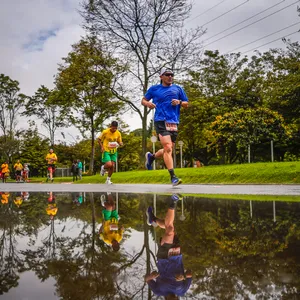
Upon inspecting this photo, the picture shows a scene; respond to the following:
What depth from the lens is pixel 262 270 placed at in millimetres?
1547

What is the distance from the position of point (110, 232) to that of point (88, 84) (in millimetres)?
27441

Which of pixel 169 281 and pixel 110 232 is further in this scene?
pixel 110 232

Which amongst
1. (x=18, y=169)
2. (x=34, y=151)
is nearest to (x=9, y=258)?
(x=18, y=169)

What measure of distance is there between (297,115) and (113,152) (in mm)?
23708

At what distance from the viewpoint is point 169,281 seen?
1416mm

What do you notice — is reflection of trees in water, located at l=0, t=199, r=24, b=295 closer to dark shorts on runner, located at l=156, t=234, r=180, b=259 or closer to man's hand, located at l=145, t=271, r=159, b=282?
man's hand, located at l=145, t=271, r=159, b=282

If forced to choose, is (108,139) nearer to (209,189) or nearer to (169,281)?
(209,189)

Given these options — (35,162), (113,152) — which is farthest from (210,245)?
(35,162)

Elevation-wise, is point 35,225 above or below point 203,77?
below

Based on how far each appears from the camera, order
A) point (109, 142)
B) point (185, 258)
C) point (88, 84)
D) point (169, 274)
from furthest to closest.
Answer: point (88, 84)
point (109, 142)
point (185, 258)
point (169, 274)

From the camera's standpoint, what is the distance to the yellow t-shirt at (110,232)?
2381 mm

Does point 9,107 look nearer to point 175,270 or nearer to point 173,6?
point 173,6

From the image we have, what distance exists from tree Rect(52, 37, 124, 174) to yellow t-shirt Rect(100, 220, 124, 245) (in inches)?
901

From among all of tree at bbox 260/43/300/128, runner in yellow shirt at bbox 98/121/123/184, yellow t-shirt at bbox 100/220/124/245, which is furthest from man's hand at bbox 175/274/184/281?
tree at bbox 260/43/300/128
